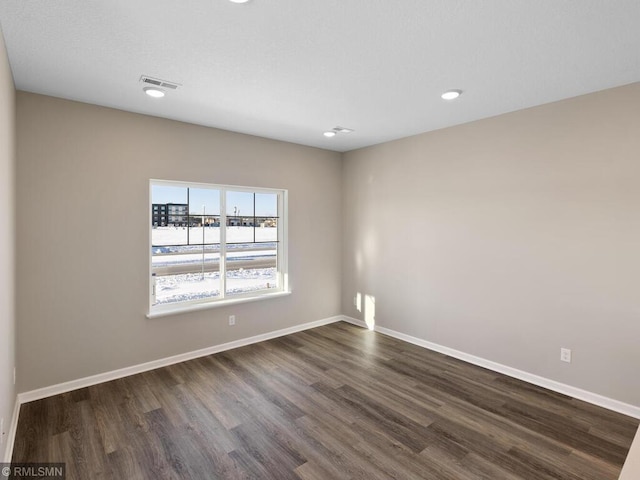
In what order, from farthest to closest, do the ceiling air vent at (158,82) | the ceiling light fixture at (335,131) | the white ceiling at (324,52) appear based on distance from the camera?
the ceiling light fixture at (335,131), the ceiling air vent at (158,82), the white ceiling at (324,52)

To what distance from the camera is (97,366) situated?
3.25 metres

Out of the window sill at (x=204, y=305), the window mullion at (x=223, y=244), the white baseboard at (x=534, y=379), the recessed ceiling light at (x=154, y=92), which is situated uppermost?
the recessed ceiling light at (x=154, y=92)

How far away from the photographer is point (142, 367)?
3.52 m

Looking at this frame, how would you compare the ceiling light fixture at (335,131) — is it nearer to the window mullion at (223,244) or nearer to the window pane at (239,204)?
the window pane at (239,204)

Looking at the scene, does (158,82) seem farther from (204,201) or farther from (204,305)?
(204,305)

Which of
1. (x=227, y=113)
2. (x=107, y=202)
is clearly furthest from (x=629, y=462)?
(x=107, y=202)

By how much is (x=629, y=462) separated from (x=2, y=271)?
3038 millimetres

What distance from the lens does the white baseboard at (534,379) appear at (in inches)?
110

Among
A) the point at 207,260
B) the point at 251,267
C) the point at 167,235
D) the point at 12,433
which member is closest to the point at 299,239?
the point at 251,267

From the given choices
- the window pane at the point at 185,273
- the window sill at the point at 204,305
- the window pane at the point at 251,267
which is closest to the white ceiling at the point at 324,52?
the window pane at the point at 185,273

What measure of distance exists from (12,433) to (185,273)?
192 cm

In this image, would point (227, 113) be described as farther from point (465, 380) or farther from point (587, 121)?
point (465, 380)

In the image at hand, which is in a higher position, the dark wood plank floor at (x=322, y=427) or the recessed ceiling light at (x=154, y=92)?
the recessed ceiling light at (x=154, y=92)

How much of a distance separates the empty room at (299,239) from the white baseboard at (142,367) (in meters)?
0.02
